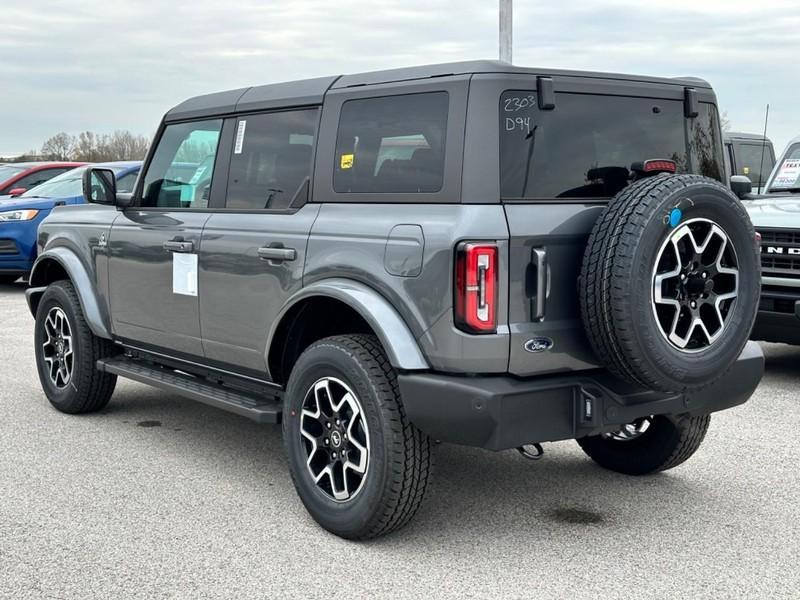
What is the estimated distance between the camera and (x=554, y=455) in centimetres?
558

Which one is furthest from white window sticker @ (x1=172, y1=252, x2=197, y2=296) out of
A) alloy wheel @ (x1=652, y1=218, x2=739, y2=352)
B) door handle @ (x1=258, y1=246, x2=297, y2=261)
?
alloy wheel @ (x1=652, y1=218, x2=739, y2=352)

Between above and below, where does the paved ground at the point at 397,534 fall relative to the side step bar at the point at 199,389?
below

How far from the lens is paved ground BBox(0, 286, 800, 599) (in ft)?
12.4

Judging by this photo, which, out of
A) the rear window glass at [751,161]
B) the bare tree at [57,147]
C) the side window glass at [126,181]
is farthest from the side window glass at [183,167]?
the bare tree at [57,147]

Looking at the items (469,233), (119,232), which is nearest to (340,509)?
(469,233)

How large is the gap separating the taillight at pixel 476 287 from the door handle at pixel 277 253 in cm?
103

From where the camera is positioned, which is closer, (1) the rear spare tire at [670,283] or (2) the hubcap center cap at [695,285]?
(1) the rear spare tire at [670,283]

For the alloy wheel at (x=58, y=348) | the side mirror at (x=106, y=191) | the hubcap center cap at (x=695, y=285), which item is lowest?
the alloy wheel at (x=58, y=348)

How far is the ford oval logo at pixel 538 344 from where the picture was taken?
12.7 ft

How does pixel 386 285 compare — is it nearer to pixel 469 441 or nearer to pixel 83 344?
pixel 469 441

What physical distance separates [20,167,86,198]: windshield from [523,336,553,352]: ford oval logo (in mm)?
11266

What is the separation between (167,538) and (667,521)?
2.18m

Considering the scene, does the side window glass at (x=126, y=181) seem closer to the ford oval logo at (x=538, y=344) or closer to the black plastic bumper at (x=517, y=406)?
the black plastic bumper at (x=517, y=406)

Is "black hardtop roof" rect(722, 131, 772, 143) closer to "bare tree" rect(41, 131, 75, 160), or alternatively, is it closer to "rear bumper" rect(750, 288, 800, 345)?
"rear bumper" rect(750, 288, 800, 345)
